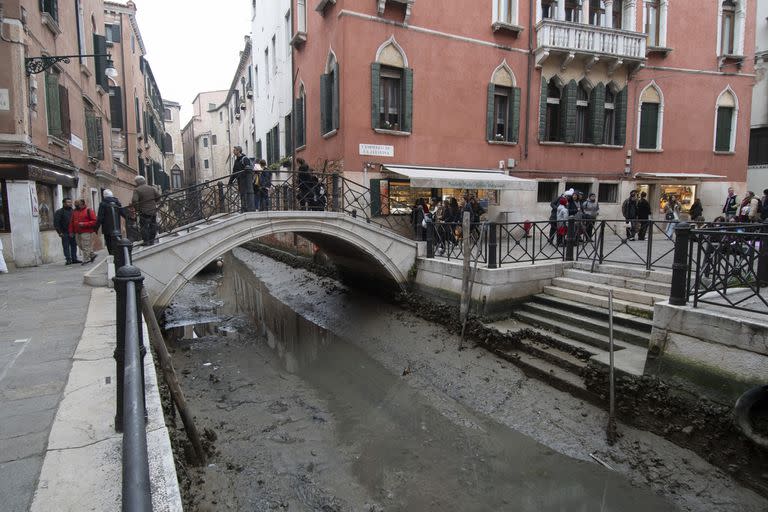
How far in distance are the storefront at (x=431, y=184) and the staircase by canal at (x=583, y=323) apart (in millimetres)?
4068

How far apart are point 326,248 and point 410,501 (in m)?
8.60

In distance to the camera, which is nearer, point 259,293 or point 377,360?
point 377,360

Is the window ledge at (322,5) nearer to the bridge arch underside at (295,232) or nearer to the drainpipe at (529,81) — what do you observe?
the drainpipe at (529,81)

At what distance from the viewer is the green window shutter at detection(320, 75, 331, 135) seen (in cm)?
1293

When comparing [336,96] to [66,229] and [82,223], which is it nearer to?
[82,223]

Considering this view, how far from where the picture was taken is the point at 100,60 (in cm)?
1703

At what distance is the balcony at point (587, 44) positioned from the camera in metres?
13.7

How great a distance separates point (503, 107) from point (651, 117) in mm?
5712

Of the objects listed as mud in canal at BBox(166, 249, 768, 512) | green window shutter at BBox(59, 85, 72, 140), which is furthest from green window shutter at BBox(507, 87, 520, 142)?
green window shutter at BBox(59, 85, 72, 140)

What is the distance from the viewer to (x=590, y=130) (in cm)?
1512

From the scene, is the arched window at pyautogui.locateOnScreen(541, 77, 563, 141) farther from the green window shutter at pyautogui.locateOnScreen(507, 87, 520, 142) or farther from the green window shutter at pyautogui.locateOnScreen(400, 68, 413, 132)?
the green window shutter at pyautogui.locateOnScreen(400, 68, 413, 132)

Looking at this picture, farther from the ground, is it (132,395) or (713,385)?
(132,395)

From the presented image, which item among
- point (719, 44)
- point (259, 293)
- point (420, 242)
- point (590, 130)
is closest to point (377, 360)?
point (420, 242)

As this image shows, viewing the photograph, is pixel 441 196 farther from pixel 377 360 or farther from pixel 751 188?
pixel 751 188
